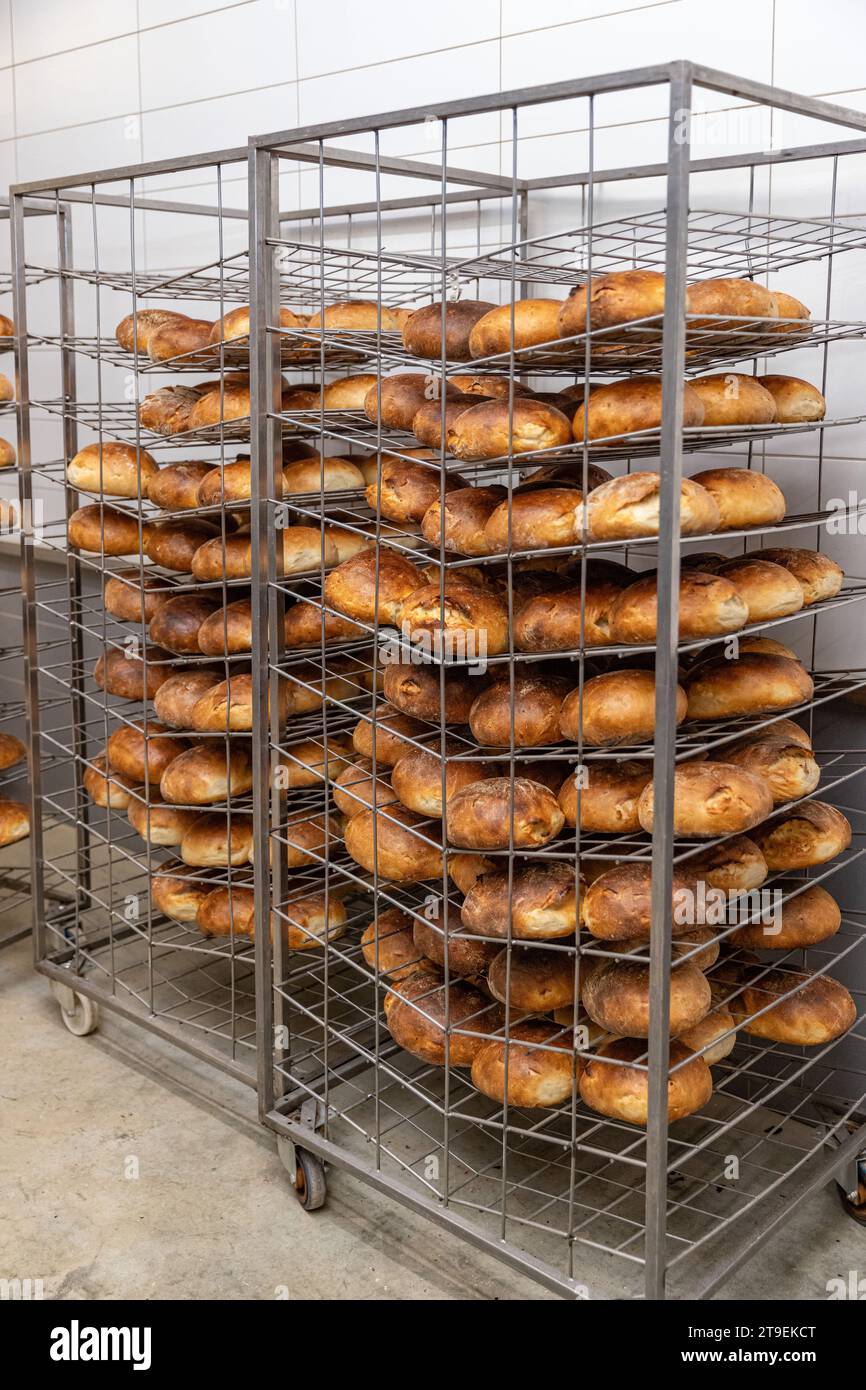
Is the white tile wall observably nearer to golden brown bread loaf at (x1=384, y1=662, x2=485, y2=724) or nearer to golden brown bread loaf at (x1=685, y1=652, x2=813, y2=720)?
golden brown bread loaf at (x1=685, y1=652, x2=813, y2=720)

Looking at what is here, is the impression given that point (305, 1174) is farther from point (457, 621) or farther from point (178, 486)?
point (178, 486)

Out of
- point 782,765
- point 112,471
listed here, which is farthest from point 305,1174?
point 112,471

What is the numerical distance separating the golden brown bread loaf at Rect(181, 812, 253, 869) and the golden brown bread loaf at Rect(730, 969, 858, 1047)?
1020 millimetres

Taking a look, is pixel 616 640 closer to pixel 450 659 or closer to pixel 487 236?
pixel 450 659

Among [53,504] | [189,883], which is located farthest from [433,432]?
[53,504]

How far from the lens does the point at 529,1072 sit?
192 cm

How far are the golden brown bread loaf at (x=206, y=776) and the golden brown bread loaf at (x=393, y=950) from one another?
0.41m

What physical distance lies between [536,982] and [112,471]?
1435mm

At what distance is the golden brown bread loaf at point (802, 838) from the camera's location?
1967mm

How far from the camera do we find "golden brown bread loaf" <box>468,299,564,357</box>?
1.75 metres

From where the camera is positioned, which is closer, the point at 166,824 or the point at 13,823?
the point at 166,824

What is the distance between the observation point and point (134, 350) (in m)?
2.57

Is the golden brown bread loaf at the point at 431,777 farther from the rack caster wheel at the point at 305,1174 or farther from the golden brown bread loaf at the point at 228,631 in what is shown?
the rack caster wheel at the point at 305,1174
